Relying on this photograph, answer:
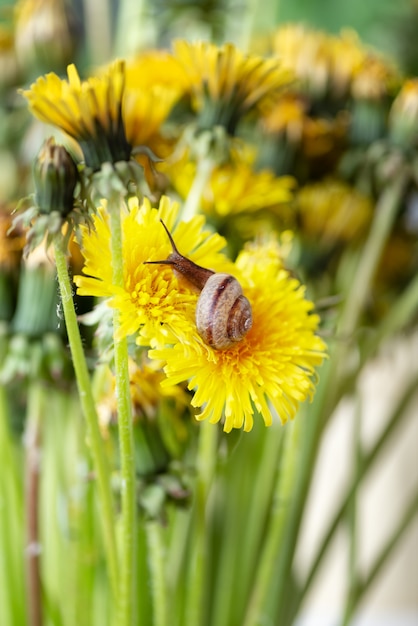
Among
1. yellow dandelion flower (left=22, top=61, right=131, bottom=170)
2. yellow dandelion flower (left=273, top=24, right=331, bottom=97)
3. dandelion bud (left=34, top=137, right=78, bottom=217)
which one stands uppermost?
yellow dandelion flower (left=273, top=24, right=331, bottom=97)

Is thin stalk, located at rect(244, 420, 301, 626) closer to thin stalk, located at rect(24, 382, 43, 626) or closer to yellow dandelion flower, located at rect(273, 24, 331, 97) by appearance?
thin stalk, located at rect(24, 382, 43, 626)

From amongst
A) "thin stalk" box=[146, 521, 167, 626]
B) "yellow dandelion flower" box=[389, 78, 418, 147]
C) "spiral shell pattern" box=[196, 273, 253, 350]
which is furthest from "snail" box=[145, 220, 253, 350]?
"yellow dandelion flower" box=[389, 78, 418, 147]

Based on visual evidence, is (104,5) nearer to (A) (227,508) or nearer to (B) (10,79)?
(B) (10,79)

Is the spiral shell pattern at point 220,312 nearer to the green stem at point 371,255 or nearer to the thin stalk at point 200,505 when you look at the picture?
the thin stalk at point 200,505

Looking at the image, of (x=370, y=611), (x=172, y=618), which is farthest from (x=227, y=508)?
(x=370, y=611)

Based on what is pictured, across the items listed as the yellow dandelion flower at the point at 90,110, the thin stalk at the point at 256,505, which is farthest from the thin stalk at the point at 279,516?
the yellow dandelion flower at the point at 90,110
